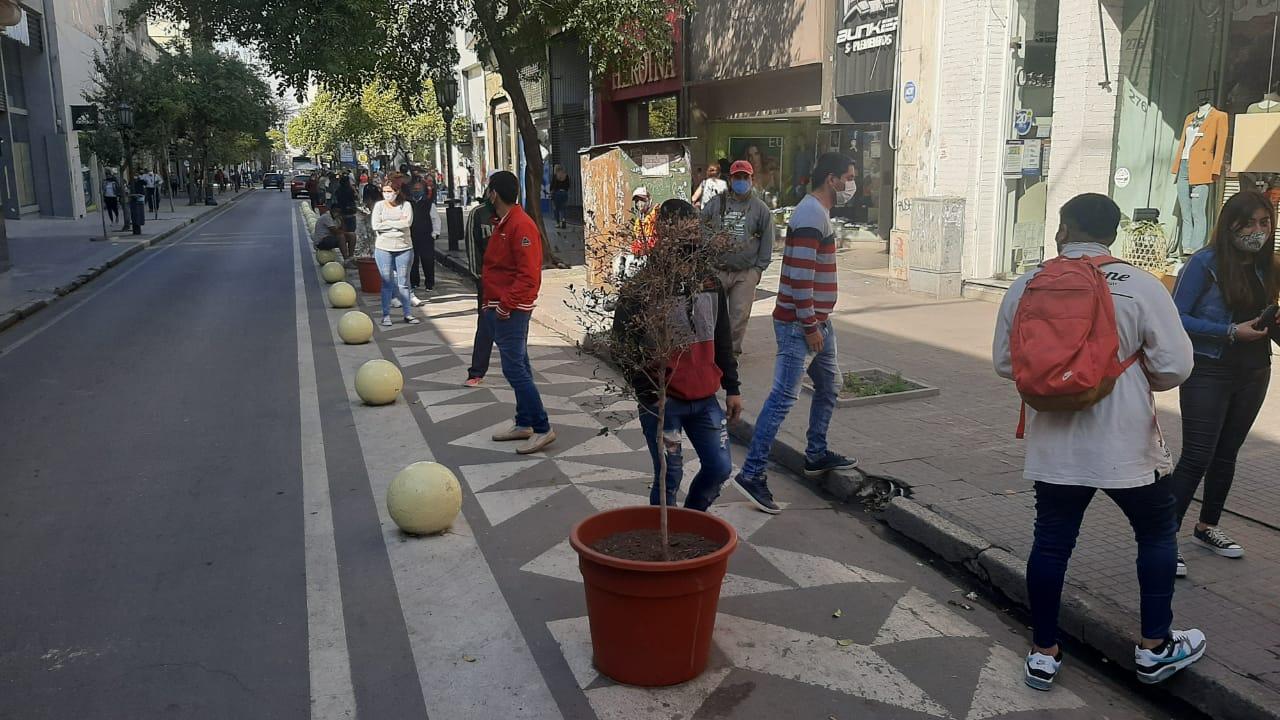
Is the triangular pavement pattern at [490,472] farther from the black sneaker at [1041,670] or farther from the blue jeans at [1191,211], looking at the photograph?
the blue jeans at [1191,211]

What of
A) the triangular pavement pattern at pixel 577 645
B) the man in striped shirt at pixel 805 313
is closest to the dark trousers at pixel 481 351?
the man in striped shirt at pixel 805 313

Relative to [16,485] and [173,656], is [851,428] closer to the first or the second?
[173,656]

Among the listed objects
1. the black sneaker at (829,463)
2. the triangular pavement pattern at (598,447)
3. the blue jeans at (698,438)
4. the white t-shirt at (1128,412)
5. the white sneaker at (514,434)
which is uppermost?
the white t-shirt at (1128,412)

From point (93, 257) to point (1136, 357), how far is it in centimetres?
2338

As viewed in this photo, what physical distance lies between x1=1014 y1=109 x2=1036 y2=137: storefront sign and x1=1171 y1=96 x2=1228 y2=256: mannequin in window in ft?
7.09

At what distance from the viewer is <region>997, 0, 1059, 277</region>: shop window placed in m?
13.1

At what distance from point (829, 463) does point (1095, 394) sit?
2898 mm

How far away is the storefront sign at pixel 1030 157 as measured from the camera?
44.1ft

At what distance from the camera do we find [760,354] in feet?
32.9

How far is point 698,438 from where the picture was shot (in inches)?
186

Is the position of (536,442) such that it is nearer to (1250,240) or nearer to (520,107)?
(1250,240)

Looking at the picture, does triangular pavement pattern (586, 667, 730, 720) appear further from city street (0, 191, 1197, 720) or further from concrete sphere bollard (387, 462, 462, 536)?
concrete sphere bollard (387, 462, 462, 536)

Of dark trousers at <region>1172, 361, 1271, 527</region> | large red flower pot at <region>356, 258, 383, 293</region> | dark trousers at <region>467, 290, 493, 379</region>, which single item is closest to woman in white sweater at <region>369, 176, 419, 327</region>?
large red flower pot at <region>356, 258, 383, 293</region>

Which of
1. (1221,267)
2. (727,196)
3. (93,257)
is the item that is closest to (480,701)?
(1221,267)
